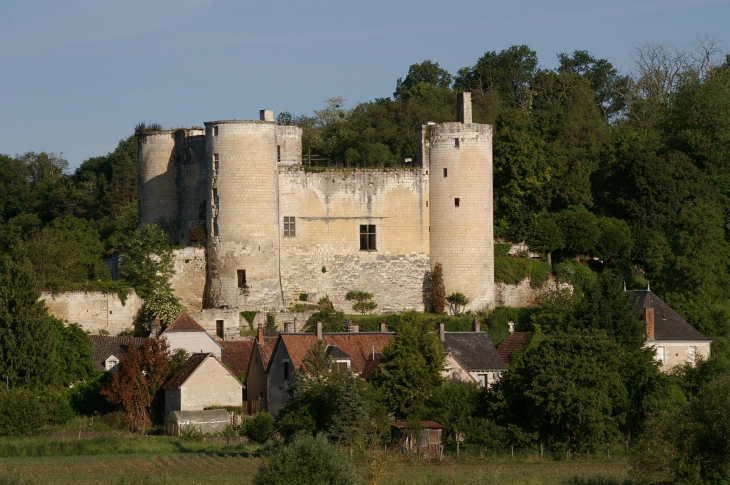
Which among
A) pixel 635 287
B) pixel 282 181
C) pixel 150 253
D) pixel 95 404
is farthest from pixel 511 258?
pixel 95 404

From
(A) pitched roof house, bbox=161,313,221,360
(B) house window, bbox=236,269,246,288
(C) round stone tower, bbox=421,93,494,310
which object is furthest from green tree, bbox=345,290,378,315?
(A) pitched roof house, bbox=161,313,221,360

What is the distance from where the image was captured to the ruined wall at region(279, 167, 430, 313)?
5509cm

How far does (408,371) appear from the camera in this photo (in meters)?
43.7

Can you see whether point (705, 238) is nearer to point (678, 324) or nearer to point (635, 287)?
point (635, 287)

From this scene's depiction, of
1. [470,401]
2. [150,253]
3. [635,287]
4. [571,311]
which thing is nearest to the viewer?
[470,401]

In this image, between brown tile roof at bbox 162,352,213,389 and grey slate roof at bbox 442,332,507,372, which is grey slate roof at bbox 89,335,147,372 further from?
grey slate roof at bbox 442,332,507,372

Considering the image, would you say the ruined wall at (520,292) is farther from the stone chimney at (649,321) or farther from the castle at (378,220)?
the stone chimney at (649,321)

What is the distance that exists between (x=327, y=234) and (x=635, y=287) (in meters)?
10.6

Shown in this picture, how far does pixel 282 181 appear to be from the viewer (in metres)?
54.9

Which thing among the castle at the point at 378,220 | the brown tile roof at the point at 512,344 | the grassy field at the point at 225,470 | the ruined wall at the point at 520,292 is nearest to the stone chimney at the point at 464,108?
the castle at the point at 378,220

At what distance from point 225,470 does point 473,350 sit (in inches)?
502

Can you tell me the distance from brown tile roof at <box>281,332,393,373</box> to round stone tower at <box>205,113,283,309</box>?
6047 millimetres

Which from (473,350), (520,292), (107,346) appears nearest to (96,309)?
(107,346)

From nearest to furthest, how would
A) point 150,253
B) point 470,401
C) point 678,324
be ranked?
point 470,401
point 678,324
point 150,253
